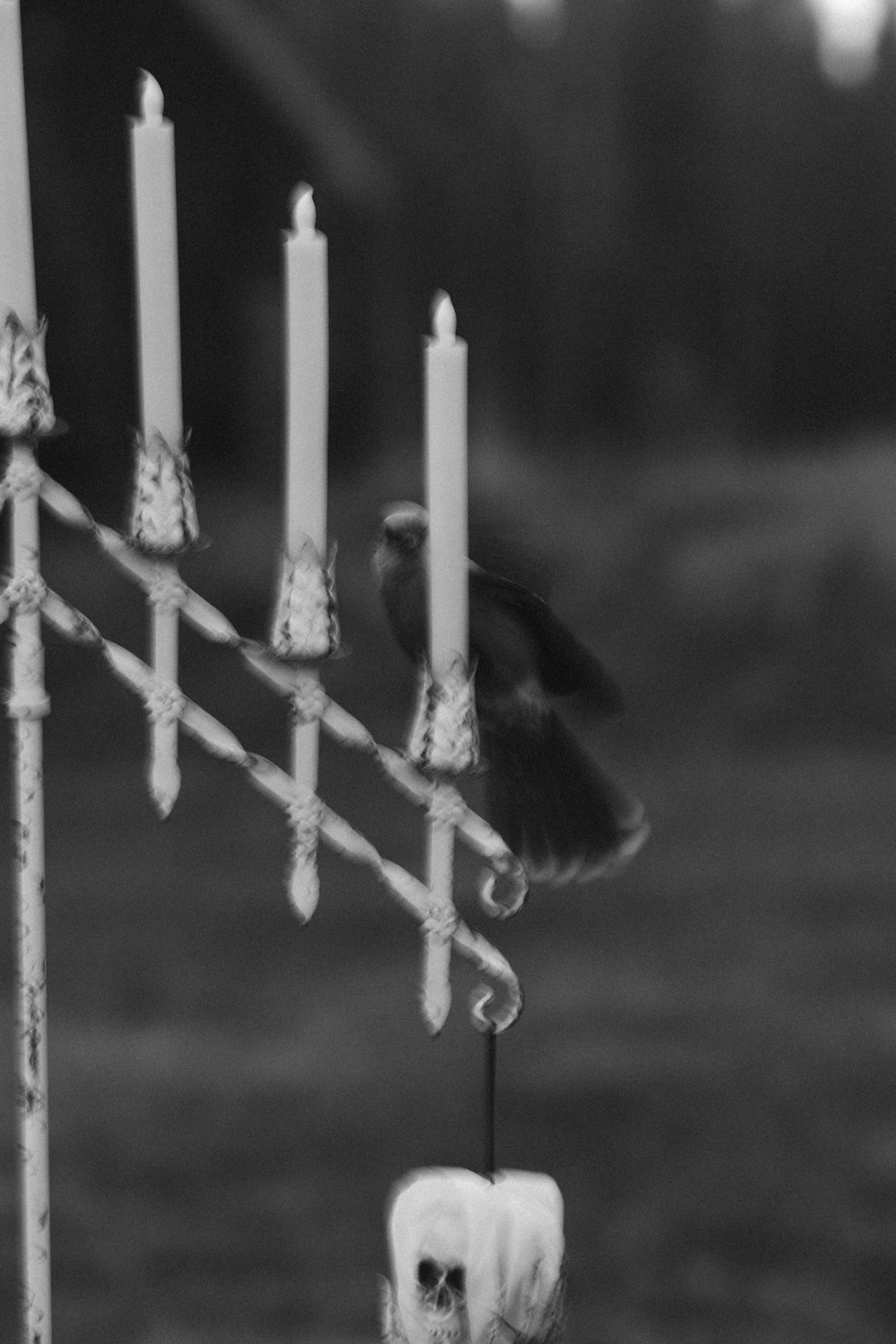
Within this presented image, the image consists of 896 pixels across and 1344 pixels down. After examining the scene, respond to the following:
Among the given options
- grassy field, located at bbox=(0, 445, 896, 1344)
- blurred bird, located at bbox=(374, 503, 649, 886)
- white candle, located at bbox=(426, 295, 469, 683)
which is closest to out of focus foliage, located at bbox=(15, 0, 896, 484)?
grassy field, located at bbox=(0, 445, 896, 1344)

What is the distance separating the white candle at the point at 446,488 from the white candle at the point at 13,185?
18 cm

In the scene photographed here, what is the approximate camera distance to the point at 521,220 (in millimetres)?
2350

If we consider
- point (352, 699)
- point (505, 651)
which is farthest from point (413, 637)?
point (352, 699)

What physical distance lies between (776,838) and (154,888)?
0.86m

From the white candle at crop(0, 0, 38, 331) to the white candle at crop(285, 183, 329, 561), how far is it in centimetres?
11

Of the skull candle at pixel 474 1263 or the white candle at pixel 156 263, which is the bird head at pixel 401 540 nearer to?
the white candle at pixel 156 263

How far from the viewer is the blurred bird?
2.81ft

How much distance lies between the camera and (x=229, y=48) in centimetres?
223

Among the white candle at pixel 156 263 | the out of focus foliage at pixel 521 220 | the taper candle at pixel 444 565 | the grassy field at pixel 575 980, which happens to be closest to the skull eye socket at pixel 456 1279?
the taper candle at pixel 444 565

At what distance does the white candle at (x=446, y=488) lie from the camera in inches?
29.2

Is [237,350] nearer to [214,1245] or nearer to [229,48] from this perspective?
[229,48]

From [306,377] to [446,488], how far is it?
0.25 feet

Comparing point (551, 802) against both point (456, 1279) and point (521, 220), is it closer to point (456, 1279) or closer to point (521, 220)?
point (456, 1279)

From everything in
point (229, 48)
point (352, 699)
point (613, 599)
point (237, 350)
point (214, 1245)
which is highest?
point (229, 48)
